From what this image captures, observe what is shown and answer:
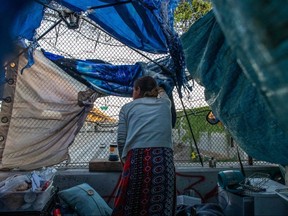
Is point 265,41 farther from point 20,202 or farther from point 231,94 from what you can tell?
point 20,202

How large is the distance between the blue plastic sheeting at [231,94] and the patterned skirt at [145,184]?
0.65 m

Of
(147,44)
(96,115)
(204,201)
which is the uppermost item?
(147,44)

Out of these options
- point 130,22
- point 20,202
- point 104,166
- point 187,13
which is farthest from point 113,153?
point 187,13

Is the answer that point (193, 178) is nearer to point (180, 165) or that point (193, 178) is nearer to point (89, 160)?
point (180, 165)

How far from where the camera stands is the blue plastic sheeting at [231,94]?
2094mm

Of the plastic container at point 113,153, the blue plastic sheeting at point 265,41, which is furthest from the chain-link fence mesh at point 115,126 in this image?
the blue plastic sheeting at point 265,41

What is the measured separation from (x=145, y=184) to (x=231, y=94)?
3.37 feet

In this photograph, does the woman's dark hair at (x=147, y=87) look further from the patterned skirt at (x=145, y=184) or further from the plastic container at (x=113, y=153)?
the plastic container at (x=113, y=153)

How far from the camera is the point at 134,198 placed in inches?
98.3

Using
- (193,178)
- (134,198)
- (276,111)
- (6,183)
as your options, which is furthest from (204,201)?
(276,111)

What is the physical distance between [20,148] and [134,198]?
2.41 meters

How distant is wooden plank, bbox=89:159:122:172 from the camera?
4.36 metres

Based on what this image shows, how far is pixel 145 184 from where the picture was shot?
2496 mm

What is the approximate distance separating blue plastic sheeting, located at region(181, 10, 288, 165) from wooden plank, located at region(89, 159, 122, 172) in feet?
7.03
